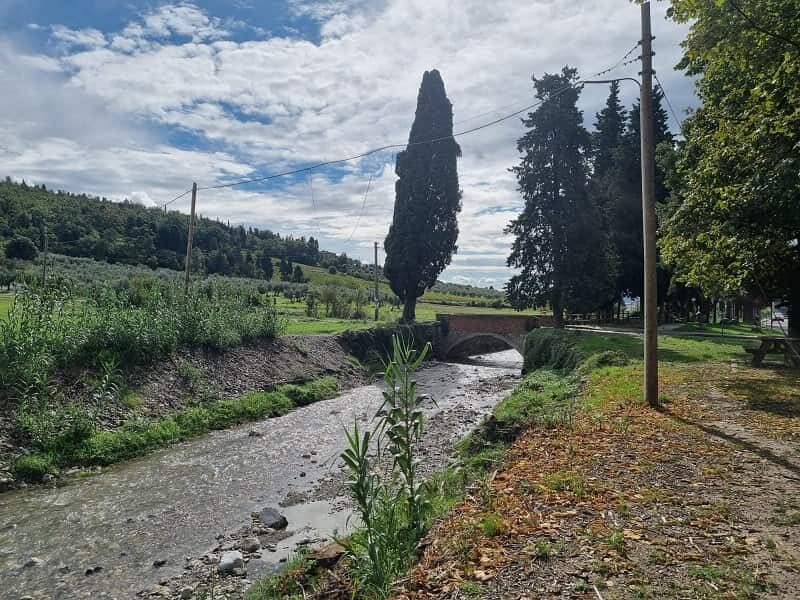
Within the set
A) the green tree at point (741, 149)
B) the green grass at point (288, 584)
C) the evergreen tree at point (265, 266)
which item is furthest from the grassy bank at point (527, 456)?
the evergreen tree at point (265, 266)

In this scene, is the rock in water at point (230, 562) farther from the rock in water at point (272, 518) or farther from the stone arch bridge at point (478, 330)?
the stone arch bridge at point (478, 330)

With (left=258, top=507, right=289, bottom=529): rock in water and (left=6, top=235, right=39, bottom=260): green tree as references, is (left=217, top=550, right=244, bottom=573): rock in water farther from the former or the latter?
(left=6, top=235, right=39, bottom=260): green tree

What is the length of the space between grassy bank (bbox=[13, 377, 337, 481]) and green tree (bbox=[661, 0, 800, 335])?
13.7 meters

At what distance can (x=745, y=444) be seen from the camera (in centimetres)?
684

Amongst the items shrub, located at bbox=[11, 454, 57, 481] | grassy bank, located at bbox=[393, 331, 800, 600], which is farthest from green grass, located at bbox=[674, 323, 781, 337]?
shrub, located at bbox=[11, 454, 57, 481]

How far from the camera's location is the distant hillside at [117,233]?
207 ft

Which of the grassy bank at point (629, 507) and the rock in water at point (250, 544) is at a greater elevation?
the grassy bank at point (629, 507)

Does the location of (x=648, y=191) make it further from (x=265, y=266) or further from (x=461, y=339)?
(x=265, y=266)

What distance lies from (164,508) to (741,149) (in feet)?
41.2

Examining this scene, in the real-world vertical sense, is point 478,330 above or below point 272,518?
above

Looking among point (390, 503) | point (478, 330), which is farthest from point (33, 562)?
point (478, 330)

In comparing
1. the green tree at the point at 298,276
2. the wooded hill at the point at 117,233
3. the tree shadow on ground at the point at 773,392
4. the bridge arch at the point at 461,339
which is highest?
the wooded hill at the point at 117,233

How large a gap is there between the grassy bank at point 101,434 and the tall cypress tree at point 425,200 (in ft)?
61.9

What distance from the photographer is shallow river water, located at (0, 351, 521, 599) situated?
22.8 ft
